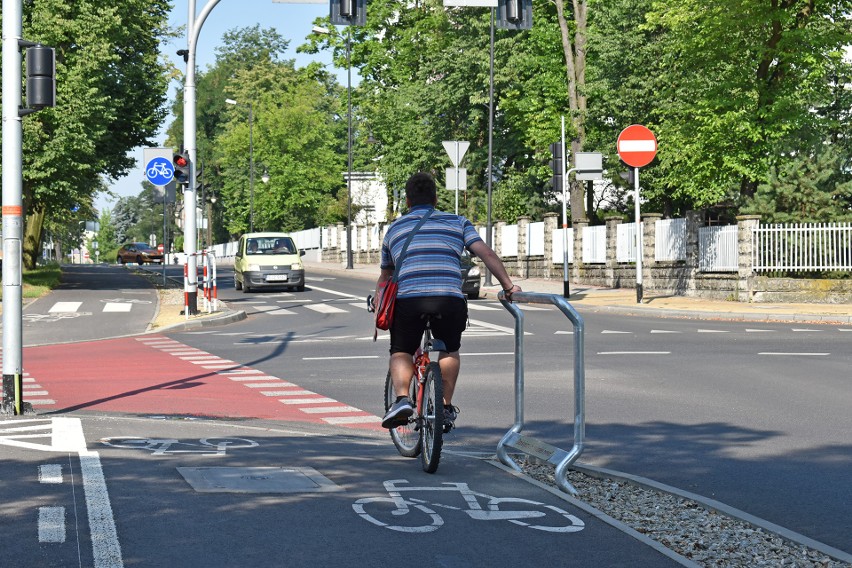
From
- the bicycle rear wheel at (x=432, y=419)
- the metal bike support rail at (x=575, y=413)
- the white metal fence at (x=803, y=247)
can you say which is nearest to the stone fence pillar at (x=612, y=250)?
the white metal fence at (x=803, y=247)

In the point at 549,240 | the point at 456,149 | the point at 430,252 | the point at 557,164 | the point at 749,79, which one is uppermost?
the point at 749,79

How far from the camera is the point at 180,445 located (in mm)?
9305

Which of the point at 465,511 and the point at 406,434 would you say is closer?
the point at 465,511

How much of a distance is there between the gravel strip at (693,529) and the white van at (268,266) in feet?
105

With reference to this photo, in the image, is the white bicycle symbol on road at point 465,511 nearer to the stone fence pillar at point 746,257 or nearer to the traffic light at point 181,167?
the traffic light at point 181,167

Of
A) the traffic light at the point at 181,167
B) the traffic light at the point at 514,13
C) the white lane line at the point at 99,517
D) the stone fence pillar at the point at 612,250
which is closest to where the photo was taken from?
the white lane line at the point at 99,517

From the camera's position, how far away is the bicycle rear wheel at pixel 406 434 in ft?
28.1

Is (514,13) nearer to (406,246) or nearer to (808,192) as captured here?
(406,246)

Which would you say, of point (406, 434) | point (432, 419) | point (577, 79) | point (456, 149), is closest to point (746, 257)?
point (456, 149)

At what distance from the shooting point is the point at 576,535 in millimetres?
6219

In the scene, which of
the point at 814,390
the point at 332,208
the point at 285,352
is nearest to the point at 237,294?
the point at 285,352

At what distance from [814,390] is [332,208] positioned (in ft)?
231

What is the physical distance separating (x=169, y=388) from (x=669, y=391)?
5644 millimetres

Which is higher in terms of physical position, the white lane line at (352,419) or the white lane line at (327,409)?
the white lane line at (327,409)
